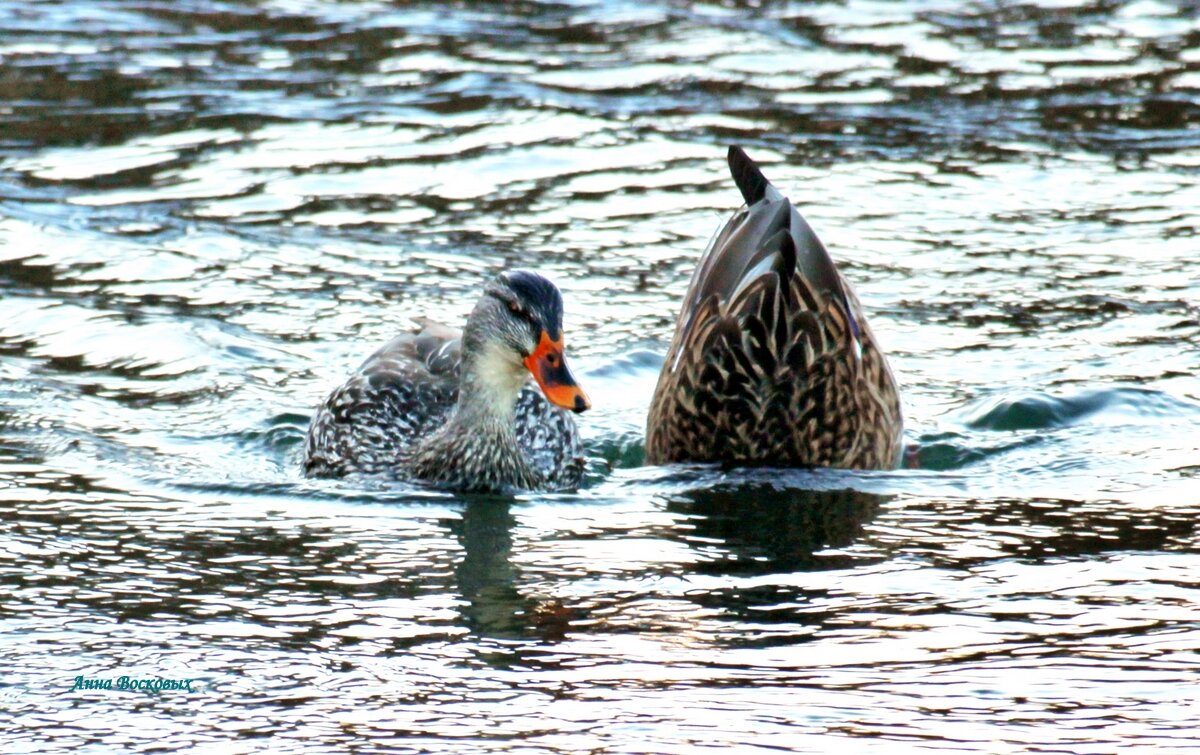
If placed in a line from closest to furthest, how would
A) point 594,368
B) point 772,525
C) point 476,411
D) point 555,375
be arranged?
point 772,525
point 555,375
point 476,411
point 594,368

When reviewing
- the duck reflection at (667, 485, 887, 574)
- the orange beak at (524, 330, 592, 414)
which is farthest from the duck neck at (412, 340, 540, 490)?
the duck reflection at (667, 485, 887, 574)

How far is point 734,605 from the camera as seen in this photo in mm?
6656

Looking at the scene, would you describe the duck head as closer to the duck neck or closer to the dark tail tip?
the duck neck

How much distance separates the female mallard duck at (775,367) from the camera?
8.54 meters

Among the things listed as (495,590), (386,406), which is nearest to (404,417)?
(386,406)

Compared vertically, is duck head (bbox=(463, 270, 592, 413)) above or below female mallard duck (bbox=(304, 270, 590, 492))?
above

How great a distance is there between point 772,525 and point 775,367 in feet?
3.18

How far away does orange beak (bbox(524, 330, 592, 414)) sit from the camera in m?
8.15

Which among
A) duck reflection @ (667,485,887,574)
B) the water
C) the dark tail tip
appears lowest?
duck reflection @ (667,485,887,574)

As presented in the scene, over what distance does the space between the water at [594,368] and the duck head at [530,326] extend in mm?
556

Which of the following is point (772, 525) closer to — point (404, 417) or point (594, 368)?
point (404, 417)

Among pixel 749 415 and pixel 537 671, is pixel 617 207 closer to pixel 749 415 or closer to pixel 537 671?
pixel 749 415

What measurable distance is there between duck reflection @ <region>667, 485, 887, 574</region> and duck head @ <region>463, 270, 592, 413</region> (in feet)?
2.35

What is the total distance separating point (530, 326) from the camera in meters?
8.51
